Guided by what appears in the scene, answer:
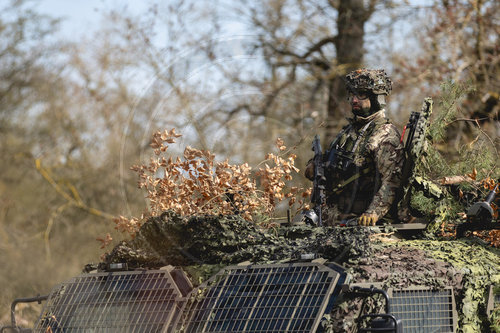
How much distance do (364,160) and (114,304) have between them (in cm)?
267

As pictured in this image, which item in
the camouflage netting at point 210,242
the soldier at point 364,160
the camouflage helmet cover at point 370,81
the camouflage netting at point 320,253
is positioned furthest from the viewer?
the camouflage helmet cover at point 370,81

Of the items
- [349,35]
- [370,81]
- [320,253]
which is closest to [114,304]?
[320,253]

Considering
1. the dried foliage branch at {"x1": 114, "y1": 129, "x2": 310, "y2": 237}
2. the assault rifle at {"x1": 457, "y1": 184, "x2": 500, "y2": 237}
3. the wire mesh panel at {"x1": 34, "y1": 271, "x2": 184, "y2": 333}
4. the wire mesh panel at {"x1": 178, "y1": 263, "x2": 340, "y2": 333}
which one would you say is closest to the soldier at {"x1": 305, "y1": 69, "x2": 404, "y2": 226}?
the assault rifle at {"x1": 457, "y1": 184, "x2": 500, "y2": 237}

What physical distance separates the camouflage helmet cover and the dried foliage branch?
1.27m

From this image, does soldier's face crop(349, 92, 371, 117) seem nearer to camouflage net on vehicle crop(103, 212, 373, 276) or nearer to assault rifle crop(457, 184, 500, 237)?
assault rifle crop(457, 184, 500, 237)

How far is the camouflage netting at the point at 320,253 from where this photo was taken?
564 centimetres

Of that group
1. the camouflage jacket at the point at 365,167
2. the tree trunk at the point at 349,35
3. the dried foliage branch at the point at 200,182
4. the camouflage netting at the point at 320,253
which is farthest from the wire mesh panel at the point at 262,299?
the tree trunk at the point at 349,35

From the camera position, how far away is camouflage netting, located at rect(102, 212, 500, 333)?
18.5 feet

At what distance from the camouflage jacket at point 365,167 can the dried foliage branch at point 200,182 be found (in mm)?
922

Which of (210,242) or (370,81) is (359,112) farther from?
(210,242)

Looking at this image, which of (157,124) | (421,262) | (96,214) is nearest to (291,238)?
(421,262)

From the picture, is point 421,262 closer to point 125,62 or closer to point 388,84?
point 388,84

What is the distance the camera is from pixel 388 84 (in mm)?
7531

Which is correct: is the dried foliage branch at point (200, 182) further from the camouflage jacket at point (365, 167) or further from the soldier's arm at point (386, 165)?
the soldier's arm at point (386, 165)
